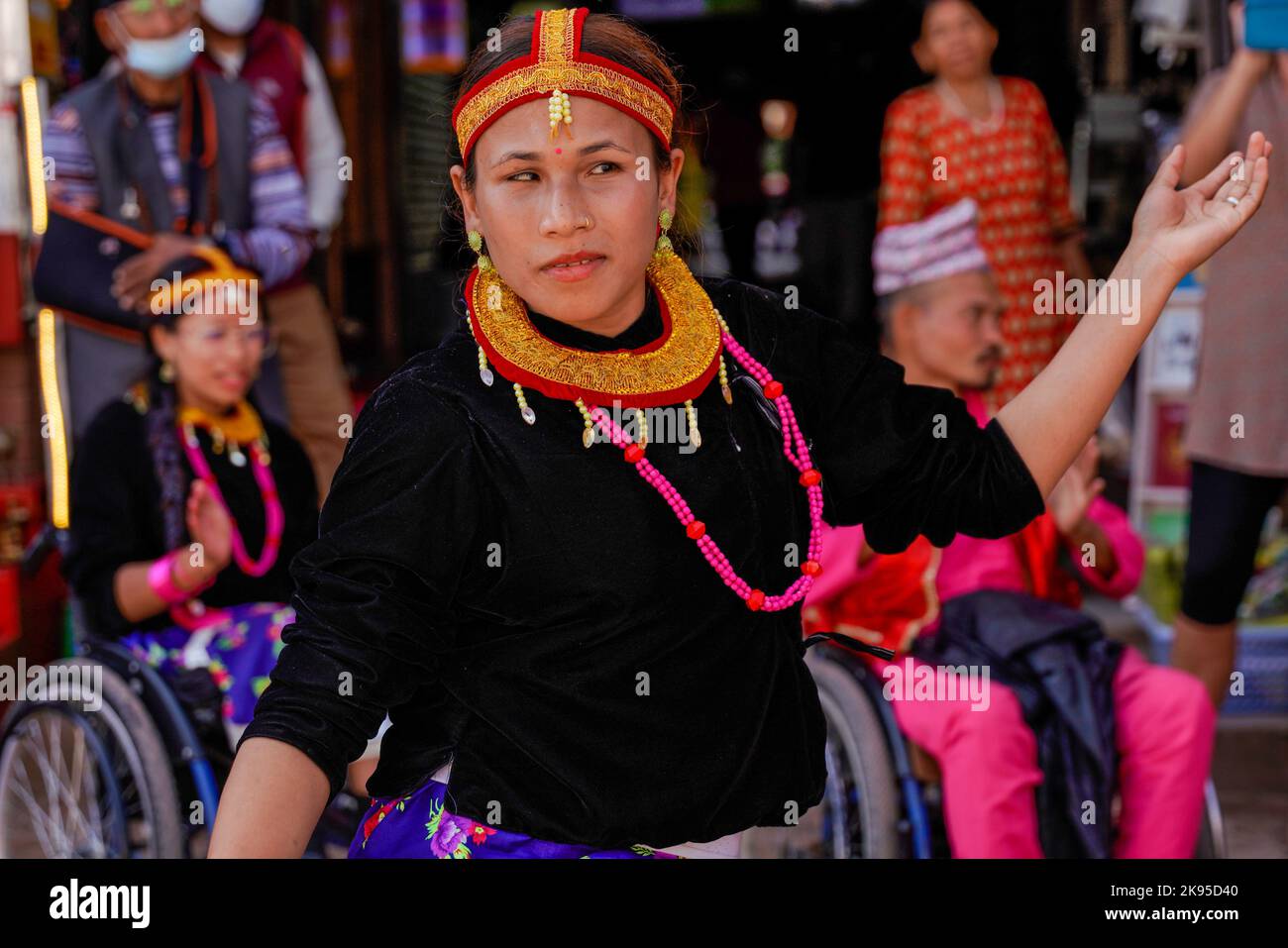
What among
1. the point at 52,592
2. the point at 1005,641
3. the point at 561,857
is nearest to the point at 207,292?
the point at 52,592

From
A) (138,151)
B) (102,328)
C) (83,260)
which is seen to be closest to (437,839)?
(83,260)

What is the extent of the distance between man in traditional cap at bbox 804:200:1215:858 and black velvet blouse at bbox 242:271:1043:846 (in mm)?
1002

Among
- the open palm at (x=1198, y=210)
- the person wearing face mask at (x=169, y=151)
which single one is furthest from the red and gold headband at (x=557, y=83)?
the person wearing face mask at (x=169, y=151)

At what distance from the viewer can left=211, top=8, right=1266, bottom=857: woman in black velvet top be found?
4.67ft

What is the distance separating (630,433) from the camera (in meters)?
1.51

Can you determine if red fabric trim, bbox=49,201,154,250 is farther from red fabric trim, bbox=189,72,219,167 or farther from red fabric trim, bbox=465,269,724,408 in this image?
red fabric trim, bbox=465,269,724,408

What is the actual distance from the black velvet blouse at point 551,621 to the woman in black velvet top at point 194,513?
1411 millimetres

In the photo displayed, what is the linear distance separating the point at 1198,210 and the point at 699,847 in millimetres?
922

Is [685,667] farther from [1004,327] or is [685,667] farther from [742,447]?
[1004,327]

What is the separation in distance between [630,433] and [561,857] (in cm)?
45

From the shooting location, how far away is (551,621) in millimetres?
1473

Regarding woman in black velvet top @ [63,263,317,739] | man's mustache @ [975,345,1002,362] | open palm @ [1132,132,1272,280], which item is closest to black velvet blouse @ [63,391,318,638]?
woman in black velvet top @ [63,263,317,739]

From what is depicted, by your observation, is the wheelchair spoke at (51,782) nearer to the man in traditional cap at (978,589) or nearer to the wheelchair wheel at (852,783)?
the wheelchair wheel at (852,783)

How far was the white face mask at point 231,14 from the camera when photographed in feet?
13.6
